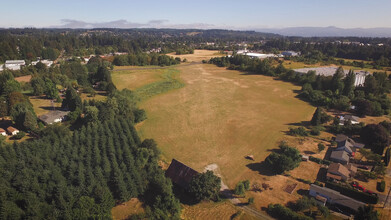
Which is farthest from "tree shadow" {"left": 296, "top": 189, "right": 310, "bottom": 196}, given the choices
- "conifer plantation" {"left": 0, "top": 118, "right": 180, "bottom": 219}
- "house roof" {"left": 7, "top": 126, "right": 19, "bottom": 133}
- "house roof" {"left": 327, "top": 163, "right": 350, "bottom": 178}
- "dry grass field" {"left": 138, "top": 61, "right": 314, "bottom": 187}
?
"house roof" {"left": 7, "top": 126, "right": 19, "bottom": 133}

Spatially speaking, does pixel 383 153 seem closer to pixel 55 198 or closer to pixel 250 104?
pixel 250 104

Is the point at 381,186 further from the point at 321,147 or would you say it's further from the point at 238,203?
the point at 238,203

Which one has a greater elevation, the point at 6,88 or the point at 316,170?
the point at 6,88

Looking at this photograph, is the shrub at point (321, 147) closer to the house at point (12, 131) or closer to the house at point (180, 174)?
the house at point (180, 174)

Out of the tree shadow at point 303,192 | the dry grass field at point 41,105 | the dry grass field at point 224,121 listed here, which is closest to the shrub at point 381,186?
the tree shadow at point 303,192

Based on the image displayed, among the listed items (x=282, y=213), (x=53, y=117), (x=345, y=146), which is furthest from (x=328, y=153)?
(x=53, y=117)

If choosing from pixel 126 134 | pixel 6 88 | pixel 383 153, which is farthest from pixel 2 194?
pixel 383 153

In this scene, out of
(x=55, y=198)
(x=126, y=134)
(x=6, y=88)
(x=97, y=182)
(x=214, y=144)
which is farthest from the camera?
(x=6, y=88)
